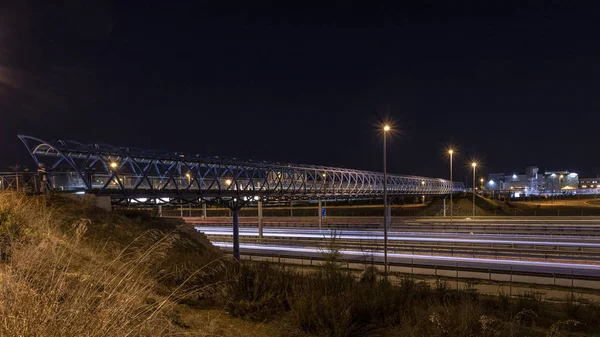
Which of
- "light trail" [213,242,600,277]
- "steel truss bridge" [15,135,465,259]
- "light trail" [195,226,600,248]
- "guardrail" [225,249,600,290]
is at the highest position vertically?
"steel truss bridge" [15,135,465,259]

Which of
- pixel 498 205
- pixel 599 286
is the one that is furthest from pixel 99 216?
pixel 498 205

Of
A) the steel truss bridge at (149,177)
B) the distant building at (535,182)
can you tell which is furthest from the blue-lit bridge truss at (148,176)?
the distant building at (535,182)

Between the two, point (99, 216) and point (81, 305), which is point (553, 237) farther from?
point (81, 305)

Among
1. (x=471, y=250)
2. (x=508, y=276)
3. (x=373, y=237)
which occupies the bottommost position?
(x=373, y=237)

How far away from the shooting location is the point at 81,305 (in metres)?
3.84

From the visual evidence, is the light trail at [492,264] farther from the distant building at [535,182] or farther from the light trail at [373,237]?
the distant building at [535,182]

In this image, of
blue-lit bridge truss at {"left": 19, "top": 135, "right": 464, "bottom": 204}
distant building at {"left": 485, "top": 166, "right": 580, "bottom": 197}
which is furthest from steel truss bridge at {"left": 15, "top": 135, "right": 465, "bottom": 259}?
distant building at {"left": 485, "top": 166, "right": 580, "bottom": 197}

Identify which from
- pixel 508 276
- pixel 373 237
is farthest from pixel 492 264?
pixel 373 237

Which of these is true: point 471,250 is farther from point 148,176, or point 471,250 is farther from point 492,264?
point 148,176

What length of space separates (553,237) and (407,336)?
38.9 meters

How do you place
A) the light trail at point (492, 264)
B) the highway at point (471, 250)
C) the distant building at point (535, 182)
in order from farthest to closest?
the distant building at point (535, 182)
the highway at point (471, 250)
the light trail at point (492, 264)

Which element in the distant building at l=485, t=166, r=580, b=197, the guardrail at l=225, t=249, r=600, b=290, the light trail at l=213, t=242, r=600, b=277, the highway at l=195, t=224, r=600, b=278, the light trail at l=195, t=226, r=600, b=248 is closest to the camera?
the guardrail at l=225, t=249, r=600, b=290

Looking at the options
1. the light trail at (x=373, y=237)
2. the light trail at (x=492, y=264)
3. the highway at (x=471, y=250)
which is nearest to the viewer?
the light trail at (x=492, y=264)

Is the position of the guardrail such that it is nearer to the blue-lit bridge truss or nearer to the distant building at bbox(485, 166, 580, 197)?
the blue-lit bridge truss
